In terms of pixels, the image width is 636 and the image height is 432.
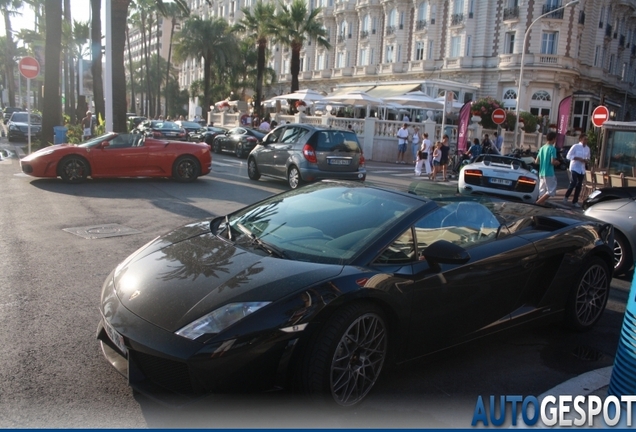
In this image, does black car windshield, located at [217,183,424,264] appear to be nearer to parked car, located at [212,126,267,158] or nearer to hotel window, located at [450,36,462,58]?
parked car, located at [212,126,267,158]

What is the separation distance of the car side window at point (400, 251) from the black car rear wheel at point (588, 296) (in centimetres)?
198

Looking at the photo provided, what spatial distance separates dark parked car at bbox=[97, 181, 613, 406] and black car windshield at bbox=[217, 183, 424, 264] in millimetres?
15

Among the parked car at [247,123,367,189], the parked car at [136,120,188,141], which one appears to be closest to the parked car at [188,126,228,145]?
the parked car at [136,120,188,141]

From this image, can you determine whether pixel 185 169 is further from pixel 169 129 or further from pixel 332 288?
pixel 169 129

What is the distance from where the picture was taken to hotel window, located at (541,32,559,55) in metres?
47.1

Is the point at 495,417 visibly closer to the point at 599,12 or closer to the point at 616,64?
the point at 599,12

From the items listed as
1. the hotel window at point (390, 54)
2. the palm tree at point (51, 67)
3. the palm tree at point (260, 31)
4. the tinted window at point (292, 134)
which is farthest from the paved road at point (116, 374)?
the hotel window at point (390, 54)

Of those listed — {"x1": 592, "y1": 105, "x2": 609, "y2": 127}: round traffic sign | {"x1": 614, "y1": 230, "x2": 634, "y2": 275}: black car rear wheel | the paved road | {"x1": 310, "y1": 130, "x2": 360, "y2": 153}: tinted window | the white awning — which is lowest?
the paved road

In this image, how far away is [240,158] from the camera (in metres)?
27.0

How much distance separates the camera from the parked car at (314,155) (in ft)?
49.3

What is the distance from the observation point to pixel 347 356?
3607 mm

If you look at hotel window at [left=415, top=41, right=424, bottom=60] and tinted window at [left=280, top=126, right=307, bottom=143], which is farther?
hotel window at [left=415, top=41, right=424, bottom=60]

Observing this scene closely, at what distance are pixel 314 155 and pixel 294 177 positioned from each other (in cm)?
88

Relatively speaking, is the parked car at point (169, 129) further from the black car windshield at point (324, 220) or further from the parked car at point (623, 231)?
the black car windshield at point (324, 220)
